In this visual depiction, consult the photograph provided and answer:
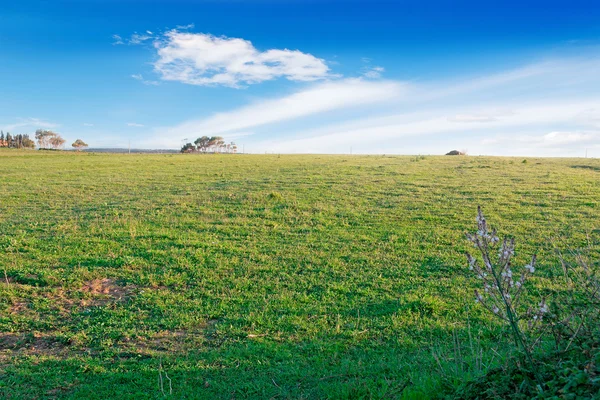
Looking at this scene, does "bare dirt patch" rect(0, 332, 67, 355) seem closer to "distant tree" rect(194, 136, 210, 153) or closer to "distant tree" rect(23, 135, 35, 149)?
"distant tree" rect(194, 136, 210, 153)

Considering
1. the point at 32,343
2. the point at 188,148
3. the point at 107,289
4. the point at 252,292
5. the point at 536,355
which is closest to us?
the point at 536,355

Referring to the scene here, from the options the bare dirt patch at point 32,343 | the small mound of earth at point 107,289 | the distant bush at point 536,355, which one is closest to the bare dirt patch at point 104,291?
the small mound of earth at point 107,289

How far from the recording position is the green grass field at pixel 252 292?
5715 millimetres

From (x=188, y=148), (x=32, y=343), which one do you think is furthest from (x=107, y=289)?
(x=188, y=148)

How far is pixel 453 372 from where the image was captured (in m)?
4.78

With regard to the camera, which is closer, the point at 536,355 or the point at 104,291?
the point at 536,355

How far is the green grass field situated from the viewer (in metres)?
5.71

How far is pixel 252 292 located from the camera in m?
8.79

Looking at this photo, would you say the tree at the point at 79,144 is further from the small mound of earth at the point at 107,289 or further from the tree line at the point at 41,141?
the small mound of earth at the point at 107,289

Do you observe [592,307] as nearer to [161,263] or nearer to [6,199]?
[161,263]

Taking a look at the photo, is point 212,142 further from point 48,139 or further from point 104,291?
point 104,291

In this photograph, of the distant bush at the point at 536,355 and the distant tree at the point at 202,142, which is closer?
the distant bush at the point at 536,355

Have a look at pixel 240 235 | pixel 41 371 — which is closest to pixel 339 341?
pixel 41 371

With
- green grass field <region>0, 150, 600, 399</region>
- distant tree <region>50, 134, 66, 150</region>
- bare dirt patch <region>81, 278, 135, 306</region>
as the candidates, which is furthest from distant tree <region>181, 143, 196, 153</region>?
bare dirt patch <region>81, 278, 135, 306</region>
